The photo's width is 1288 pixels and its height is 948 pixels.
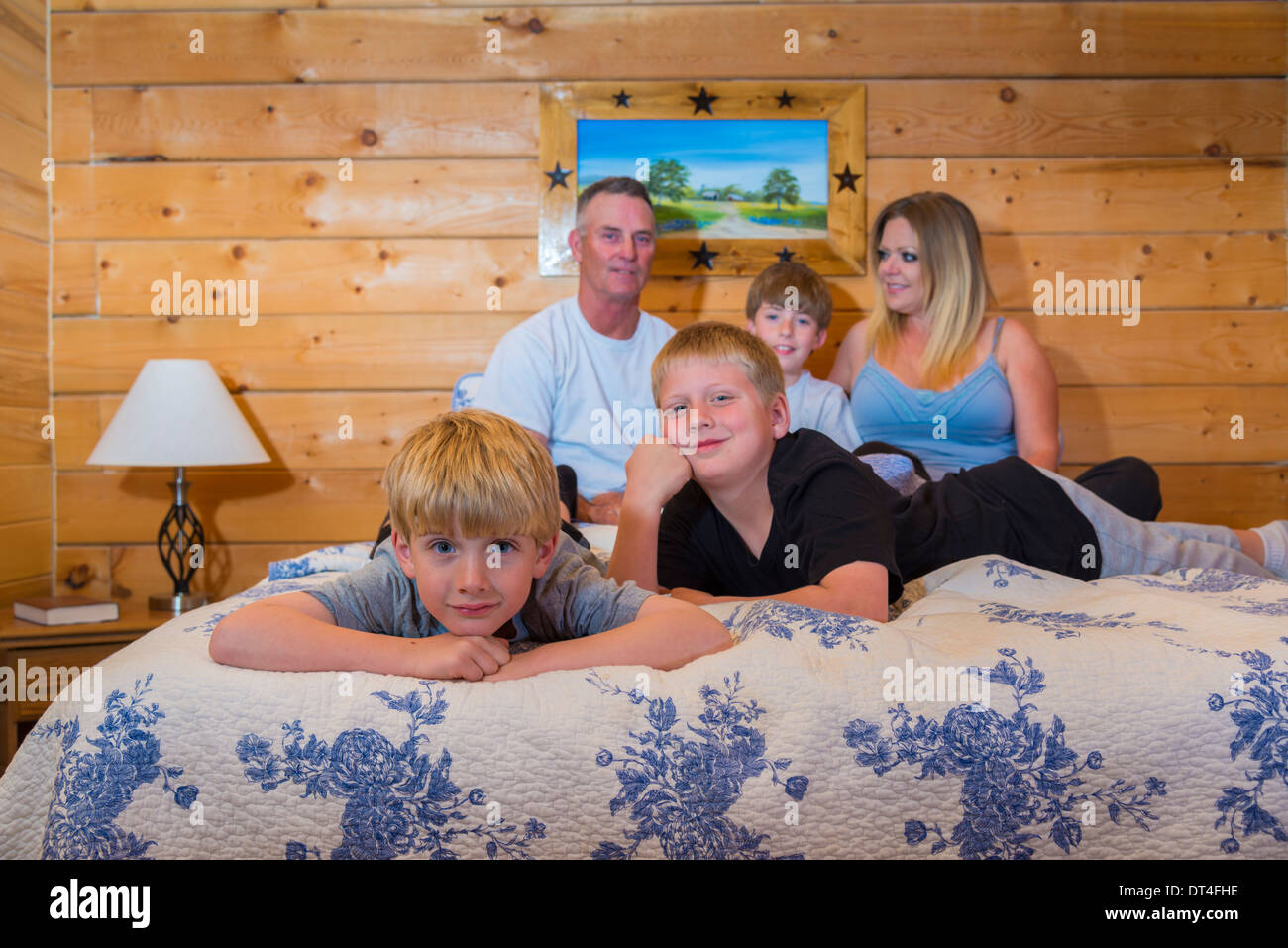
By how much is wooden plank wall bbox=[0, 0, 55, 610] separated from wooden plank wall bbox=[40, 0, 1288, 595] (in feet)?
0.18

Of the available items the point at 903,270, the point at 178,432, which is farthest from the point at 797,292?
the point at 178,432

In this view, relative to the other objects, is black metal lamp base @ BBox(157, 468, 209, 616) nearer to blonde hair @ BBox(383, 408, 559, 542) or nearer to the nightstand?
the nightstand

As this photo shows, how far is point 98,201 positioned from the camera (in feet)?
9.31

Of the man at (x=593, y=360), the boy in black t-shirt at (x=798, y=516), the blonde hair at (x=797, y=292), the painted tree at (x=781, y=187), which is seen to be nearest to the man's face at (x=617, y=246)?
the man at (x=593, y=360)

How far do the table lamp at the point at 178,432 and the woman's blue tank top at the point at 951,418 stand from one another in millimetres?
1572

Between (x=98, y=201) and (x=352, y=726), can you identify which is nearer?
(x=352, y=726)

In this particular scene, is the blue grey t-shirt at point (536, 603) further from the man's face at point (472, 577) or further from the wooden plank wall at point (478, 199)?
the wooden plank wall at point (478, 199)

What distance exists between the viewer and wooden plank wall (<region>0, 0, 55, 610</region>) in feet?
8.59

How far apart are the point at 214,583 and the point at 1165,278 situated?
285 centimetres

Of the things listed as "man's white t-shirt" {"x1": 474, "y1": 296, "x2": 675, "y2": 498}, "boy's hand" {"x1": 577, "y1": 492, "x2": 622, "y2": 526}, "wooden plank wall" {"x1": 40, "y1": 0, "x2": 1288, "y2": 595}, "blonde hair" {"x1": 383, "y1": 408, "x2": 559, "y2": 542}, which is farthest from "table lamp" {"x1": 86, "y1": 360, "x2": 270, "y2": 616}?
"blonde hair" {"x1": 383, "y1": 408, "x2": 559, "y2": 542}
